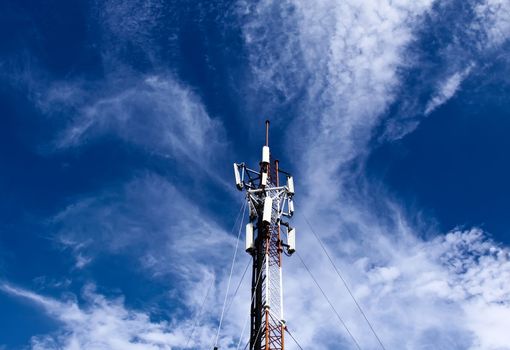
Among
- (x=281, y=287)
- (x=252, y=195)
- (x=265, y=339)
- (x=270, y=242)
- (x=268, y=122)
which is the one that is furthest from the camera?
(x=268, y=122)

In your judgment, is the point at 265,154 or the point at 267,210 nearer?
the point at 267,210

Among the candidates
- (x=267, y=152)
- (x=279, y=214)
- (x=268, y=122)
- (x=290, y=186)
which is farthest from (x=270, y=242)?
(x=268, y=122)

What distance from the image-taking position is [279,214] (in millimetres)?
48531

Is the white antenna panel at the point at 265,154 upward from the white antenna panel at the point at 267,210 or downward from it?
upward

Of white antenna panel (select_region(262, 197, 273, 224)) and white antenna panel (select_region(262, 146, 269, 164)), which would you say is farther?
white antenna panel (select_region(262, 146, 269, 164))

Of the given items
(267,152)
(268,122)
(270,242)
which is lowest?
(270,242)

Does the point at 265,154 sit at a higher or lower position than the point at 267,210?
higher

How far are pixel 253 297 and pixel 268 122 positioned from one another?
21.9m

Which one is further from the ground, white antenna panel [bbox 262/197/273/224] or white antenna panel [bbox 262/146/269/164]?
white antenna panel [bbox 262/146/269/164]

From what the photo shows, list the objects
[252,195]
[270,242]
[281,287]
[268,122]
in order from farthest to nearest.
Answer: [268,122]
[252,195]
[270,242]
[281,287]

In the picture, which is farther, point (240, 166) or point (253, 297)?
point (240, 166)

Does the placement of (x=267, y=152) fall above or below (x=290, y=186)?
above

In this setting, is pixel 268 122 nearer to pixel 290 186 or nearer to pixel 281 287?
pixel 290 186

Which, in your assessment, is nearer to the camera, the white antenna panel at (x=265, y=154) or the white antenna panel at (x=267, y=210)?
the white antenna panel at (x=267, y=210)
